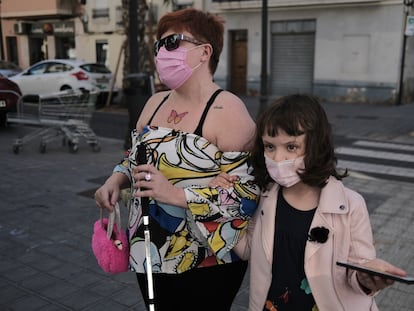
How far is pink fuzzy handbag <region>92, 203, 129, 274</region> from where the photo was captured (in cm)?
212

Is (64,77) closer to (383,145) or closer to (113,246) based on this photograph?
(383,145)

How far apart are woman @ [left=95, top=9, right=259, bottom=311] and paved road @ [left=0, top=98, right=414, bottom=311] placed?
154cm

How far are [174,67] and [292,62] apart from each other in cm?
1839

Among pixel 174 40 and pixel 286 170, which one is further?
pixel 174 40

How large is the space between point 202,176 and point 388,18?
1697 centimetres

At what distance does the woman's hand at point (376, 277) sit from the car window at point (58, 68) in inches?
613

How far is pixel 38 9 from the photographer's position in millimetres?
26094

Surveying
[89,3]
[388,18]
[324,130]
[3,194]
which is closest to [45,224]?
[3,194]

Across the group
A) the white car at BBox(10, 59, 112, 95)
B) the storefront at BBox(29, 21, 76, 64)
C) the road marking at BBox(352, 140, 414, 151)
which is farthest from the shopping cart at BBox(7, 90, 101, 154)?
the storefront at BBox(29, 21, 76, 64)

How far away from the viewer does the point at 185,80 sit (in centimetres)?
200

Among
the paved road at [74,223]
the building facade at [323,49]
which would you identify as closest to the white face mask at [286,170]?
the paved road at [74,223]

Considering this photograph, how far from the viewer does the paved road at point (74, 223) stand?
358 centimetres

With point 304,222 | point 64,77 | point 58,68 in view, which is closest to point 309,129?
point 304,222

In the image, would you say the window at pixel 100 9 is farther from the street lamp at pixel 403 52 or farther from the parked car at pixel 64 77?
the street lamp at pixel 403 52
